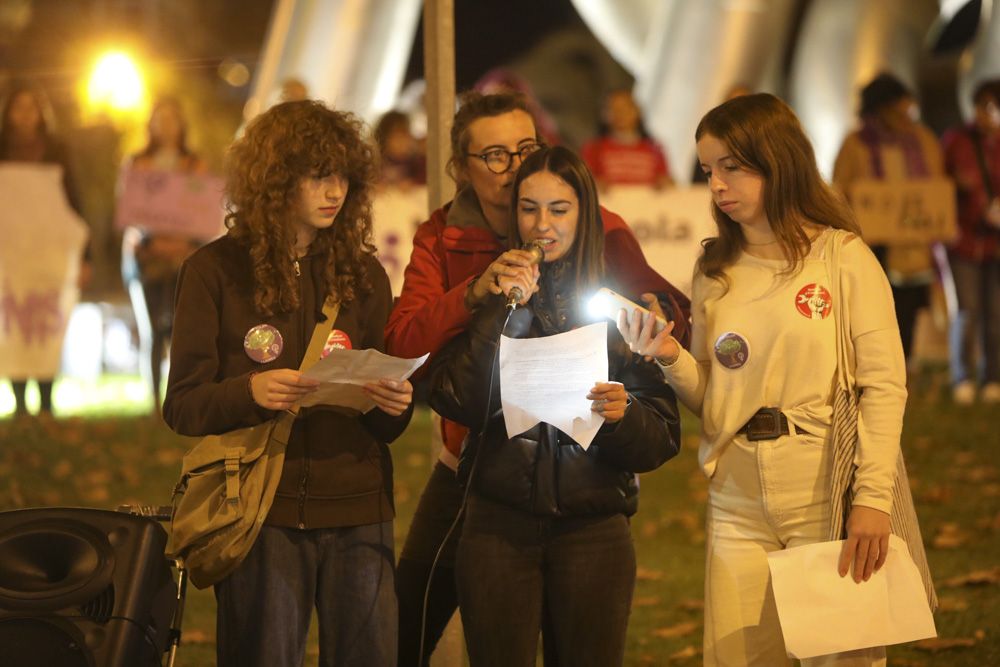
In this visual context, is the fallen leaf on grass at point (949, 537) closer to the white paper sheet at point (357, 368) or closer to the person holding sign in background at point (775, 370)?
the person holding sign in background at point (775, 370)

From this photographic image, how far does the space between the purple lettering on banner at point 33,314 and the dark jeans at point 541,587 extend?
7828 millimetres

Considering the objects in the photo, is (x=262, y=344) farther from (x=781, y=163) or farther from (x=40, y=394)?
(x=40, y=394)

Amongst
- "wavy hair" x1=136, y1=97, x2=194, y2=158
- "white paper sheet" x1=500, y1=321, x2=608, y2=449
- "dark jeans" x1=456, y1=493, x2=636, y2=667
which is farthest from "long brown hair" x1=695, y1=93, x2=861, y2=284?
"wavy hair" x1=136, y1=97, x2=194, y2=158

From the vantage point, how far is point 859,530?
11.9 feet

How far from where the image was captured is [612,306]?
3746 mm

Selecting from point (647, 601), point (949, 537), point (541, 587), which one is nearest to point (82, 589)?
point (541, 587)

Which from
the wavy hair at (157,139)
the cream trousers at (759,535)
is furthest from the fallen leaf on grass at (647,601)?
the wavy hair at (157,139)

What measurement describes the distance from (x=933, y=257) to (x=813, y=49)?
339 cm

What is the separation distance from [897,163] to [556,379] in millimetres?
7459

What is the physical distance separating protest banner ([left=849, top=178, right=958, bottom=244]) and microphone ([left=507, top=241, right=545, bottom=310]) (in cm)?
710

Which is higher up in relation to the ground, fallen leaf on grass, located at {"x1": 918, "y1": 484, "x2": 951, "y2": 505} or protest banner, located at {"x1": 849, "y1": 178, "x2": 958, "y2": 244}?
protest banner, located at {"x1": 849, "y1": 178, "x2": 958, "y2": 244}

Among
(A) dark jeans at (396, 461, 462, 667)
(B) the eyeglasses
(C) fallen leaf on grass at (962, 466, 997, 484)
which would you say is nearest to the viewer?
(B) the eyeglasses

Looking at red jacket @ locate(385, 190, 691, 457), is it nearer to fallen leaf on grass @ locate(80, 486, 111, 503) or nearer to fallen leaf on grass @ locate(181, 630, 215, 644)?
fallen leaf on grass @ locate(181, 630, 215, 644)

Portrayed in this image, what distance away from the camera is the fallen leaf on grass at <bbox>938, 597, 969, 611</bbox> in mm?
6160
